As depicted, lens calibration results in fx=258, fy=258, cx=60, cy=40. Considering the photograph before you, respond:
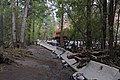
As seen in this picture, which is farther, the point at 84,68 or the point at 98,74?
the point at 84,68

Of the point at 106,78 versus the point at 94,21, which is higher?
the point at 94,21

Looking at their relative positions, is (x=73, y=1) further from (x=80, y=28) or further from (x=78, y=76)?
(x=78, y=76)

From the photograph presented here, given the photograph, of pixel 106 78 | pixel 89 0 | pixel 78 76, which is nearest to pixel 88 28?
pixel 89 0

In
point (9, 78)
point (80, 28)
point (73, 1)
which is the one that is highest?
point (73, 1)

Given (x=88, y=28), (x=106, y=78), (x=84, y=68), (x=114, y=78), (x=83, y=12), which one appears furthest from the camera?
(x=83, y=12)

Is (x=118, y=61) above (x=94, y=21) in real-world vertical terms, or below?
below

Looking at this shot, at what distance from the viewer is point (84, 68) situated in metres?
13.6

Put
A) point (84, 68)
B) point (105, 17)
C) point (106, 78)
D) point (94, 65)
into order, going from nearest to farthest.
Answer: point (106, 78) → point (94, 65) → point (84, 68) → point (105, 17)

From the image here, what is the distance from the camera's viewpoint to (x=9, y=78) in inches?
438

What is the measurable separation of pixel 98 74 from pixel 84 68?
2.67 metres

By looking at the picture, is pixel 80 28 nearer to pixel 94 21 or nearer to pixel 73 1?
pixel 94 21

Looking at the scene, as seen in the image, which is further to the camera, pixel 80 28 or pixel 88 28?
pixel 80 28

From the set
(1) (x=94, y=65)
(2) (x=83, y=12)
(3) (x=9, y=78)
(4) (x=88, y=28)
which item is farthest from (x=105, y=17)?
(3) (x=9, y=78)

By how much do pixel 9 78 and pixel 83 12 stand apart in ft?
51.9
